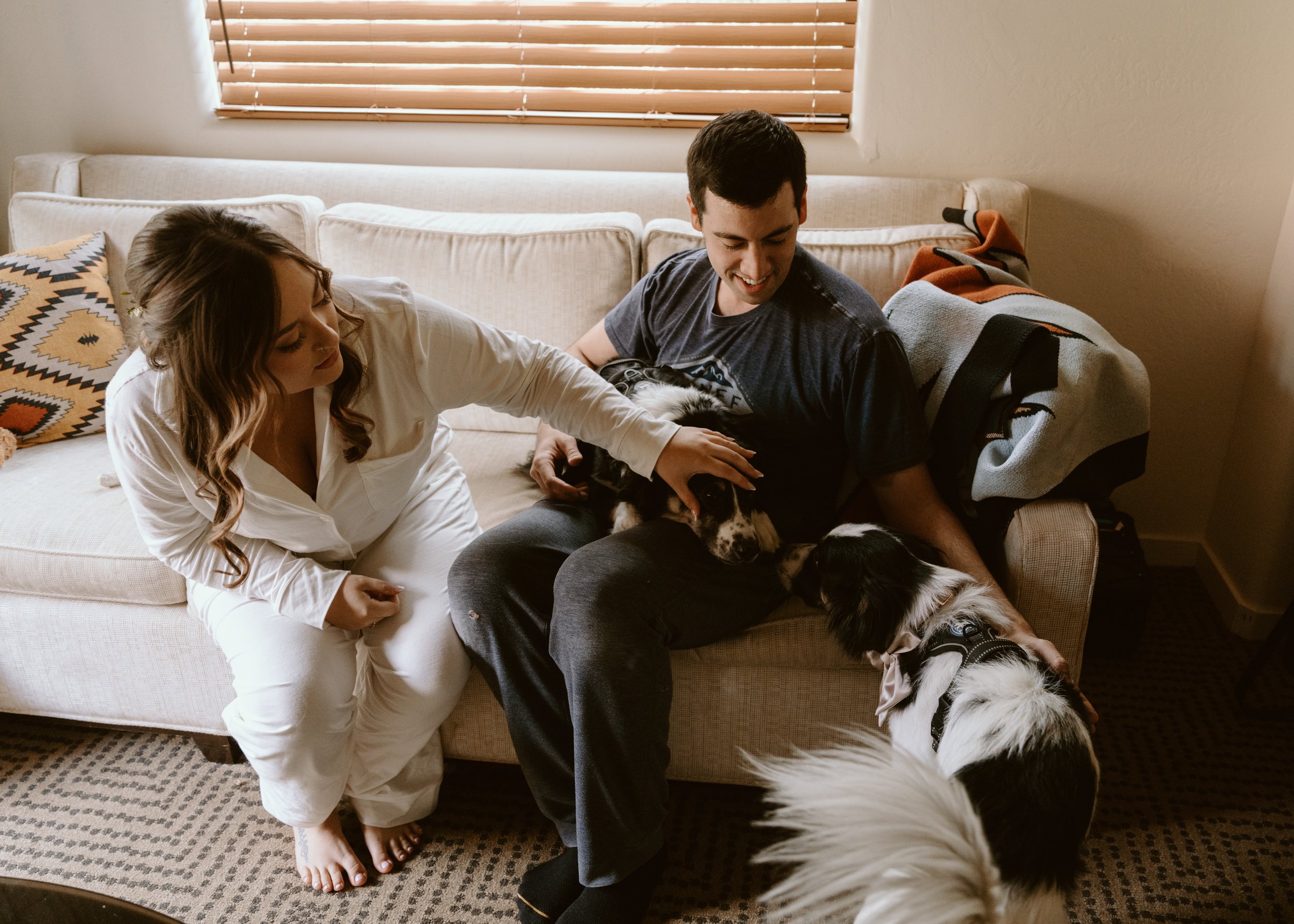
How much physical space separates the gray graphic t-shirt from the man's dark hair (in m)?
0.22

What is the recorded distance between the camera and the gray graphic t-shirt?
4.71 ft

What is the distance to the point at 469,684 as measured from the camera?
156 centimetres

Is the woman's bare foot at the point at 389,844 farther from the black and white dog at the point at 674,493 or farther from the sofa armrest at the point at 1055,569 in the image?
the sofa armrest at the point at 1055,569

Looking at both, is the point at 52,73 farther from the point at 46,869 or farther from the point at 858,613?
the point at 858,613

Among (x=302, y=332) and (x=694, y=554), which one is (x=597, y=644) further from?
(x=302, y=332)

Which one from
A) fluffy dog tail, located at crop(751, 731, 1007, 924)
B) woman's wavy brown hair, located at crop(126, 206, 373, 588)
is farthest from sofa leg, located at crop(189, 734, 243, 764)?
fluffy dog tail, located at crop(751, 731, 1007, 924)

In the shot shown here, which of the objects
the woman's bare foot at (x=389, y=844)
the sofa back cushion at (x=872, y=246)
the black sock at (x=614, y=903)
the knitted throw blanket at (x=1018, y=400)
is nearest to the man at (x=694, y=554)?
the black sock at (x=614, y=903)

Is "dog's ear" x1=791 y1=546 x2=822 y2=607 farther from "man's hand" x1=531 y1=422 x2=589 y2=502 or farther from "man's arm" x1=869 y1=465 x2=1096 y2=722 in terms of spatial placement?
"man's hand" x1=531 y1=422 x2=589 y2=502

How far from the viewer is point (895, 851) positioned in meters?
0.92

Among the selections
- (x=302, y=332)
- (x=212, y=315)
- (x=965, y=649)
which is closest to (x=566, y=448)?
(x=302, y=332)

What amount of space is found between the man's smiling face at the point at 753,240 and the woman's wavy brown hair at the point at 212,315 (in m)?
0.63

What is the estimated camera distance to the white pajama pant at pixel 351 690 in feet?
4.60

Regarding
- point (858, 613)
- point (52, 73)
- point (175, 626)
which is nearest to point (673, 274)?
point (858, 613)

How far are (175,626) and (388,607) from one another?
0.53m
